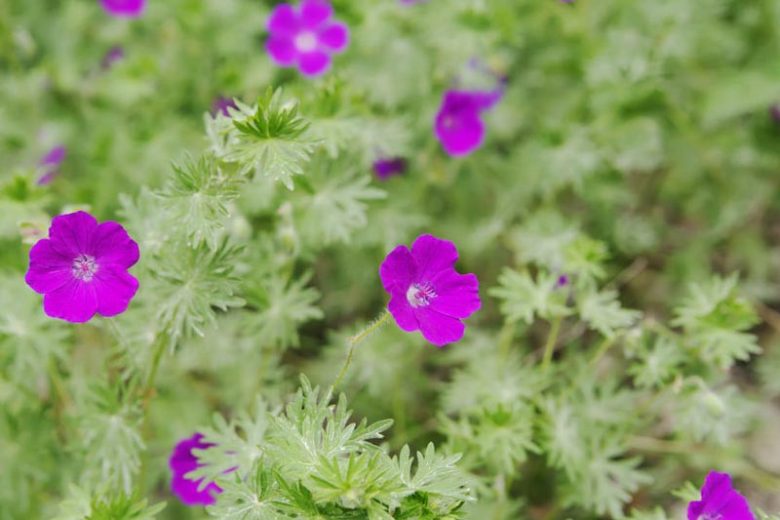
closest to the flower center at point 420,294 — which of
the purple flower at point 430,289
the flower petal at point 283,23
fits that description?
the purple flower at point 430,289

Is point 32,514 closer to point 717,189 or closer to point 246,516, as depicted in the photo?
point 246,516

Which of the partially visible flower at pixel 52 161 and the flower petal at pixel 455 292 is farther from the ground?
the partially visible flower at pixel 52 161

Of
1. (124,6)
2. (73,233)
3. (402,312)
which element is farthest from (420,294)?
(124,6)

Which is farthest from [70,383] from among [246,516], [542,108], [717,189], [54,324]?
[717,189]

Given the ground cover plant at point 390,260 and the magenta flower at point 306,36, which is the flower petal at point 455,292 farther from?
the magenta flower at point 306,36

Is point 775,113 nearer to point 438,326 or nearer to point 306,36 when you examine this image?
point 306,36

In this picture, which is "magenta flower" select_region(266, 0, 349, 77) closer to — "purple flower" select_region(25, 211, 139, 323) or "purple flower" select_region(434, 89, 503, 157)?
"purple flower" select_region(434, 89, 503, 157)
